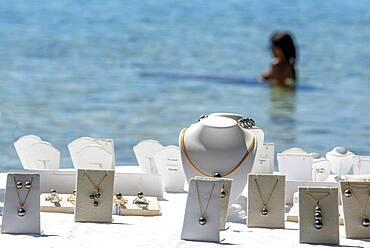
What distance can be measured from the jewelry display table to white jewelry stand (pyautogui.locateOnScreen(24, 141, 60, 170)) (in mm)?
731

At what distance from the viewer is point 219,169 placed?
741cm

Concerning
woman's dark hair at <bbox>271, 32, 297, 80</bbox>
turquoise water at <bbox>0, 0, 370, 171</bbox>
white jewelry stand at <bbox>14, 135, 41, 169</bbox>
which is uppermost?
woman's dark hair at <bbox>271, 32, 297, 80</bbox>

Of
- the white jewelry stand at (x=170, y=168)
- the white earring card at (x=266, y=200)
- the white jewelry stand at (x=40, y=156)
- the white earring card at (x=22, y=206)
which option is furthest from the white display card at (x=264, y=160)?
the white earring card at (x=22, y=206)

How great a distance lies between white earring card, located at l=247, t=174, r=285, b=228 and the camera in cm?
735

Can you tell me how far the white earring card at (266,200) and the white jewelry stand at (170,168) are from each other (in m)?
0.94

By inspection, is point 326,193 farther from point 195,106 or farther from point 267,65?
point 267,65

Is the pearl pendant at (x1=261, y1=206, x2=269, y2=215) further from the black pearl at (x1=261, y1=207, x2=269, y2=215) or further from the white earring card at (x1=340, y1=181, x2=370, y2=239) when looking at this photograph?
the white earring card at (x1=340, y1=181, x2=370, y2=239)

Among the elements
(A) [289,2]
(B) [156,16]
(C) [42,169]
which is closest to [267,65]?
(B) [156,16]

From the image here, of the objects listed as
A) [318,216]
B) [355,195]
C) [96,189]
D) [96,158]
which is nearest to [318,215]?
[318,216]

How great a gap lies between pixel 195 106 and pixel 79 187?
14431 millimetres

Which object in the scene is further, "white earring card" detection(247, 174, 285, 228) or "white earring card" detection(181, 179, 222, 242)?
"white earring card" detection(247, 174, 285, 228)

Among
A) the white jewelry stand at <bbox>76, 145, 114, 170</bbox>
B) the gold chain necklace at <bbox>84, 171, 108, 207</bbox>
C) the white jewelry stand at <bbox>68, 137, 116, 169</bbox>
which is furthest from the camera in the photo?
the white jewelry stand at <bbox>68, 137, 116, 169</bbox>

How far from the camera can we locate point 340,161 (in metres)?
8.71

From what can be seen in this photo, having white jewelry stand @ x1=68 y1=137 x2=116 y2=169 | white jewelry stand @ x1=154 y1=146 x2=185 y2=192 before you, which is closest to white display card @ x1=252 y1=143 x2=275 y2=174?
white jewelry stand @ x1=154 y1=146 x2=185 y2=192
